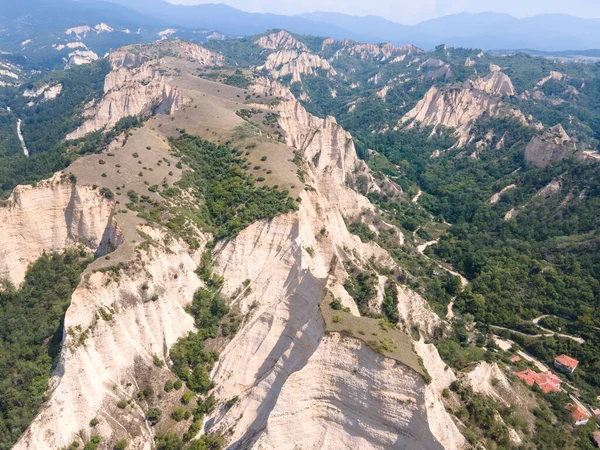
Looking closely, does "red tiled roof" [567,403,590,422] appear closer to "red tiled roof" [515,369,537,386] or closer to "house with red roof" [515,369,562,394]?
"house with red roof" [515,369,562,394]

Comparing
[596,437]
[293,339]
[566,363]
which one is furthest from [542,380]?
[293,339]

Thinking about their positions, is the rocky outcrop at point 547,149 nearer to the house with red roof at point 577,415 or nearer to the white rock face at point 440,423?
the house with red roof at point 577,415

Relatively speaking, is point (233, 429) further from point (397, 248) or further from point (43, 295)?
point (397, 248)

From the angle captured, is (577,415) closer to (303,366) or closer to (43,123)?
Result: (303,366)

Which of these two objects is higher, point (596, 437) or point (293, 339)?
point (293, 339)

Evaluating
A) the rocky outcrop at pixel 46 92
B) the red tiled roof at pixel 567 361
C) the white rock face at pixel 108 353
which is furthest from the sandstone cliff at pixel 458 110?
the rocky outcrop at pixel 46 92

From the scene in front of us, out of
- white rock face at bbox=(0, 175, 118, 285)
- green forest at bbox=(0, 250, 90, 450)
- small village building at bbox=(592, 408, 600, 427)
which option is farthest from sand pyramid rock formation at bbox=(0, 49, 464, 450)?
small village building at bbox=(592, 408, 600, 427)

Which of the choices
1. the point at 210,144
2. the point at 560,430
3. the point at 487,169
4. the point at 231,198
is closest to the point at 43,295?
the point at 231,198
